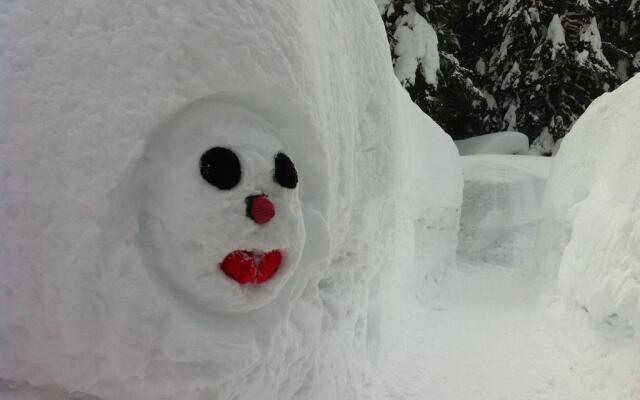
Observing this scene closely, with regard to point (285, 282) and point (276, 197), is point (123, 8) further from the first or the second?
point (285, 282)

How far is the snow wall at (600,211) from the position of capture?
3.14 metres

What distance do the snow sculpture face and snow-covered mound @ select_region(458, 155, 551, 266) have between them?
576cm

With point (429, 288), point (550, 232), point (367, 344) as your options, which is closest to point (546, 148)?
point (550, 232)

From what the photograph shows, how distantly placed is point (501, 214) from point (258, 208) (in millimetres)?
5937

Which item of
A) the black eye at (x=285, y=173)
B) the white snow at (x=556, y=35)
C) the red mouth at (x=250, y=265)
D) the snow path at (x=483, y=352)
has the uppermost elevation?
the black eye at (x=285, y=173)

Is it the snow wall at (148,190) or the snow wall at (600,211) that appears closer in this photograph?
the snow wall at (148,190)

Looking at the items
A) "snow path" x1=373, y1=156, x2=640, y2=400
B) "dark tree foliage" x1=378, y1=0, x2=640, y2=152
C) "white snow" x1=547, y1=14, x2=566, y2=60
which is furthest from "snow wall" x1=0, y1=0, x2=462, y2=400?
"white snow" x1=547, y1=14, x2=566, y2=60

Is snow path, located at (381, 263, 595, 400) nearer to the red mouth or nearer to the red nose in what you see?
the red mouth

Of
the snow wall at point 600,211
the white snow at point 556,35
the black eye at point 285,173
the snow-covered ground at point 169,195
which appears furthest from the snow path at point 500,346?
the white snow at point 556,35

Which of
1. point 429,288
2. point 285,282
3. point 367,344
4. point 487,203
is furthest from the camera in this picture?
point 487,203

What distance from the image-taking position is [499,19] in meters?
10.0

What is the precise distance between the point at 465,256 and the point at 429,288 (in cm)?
193

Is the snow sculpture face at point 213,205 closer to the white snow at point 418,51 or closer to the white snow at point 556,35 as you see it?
the white snow at point 418,51

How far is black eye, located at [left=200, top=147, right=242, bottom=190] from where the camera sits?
1518 mm
